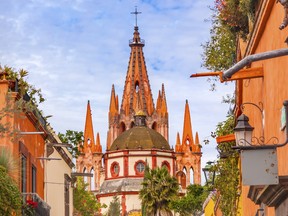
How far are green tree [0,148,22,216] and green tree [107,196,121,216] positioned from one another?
8561 centimetres

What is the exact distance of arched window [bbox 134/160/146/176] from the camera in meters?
107

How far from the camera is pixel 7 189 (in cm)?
1725

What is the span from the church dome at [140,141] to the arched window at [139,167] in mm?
1894

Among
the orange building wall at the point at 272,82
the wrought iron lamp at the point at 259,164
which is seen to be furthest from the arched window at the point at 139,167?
the wrought iron lamp at the point at 259,164

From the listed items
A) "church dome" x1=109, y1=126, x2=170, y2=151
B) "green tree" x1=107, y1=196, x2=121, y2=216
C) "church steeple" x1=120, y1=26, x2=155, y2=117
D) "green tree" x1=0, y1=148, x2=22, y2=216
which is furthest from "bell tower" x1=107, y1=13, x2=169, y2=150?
"green tree" x1=0, y1=148, x2=22, y2=216

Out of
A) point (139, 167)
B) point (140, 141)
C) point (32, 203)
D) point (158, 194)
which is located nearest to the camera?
point (32, 203)

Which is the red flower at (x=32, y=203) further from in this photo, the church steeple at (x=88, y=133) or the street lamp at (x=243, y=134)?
the church steeple at (x=88, y=133)

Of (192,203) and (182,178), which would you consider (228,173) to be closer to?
(192,203)

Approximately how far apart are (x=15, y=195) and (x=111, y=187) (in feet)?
292

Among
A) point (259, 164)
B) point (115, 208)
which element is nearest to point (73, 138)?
point (259, 164)

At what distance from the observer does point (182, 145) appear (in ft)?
407

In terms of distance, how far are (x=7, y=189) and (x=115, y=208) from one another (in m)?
87.6

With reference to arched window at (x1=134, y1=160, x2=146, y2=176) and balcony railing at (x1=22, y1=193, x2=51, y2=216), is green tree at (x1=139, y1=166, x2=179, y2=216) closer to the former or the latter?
arched window at (x1=134, y1=160, x2=146, y2=176)

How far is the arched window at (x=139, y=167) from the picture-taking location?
107000 mm
